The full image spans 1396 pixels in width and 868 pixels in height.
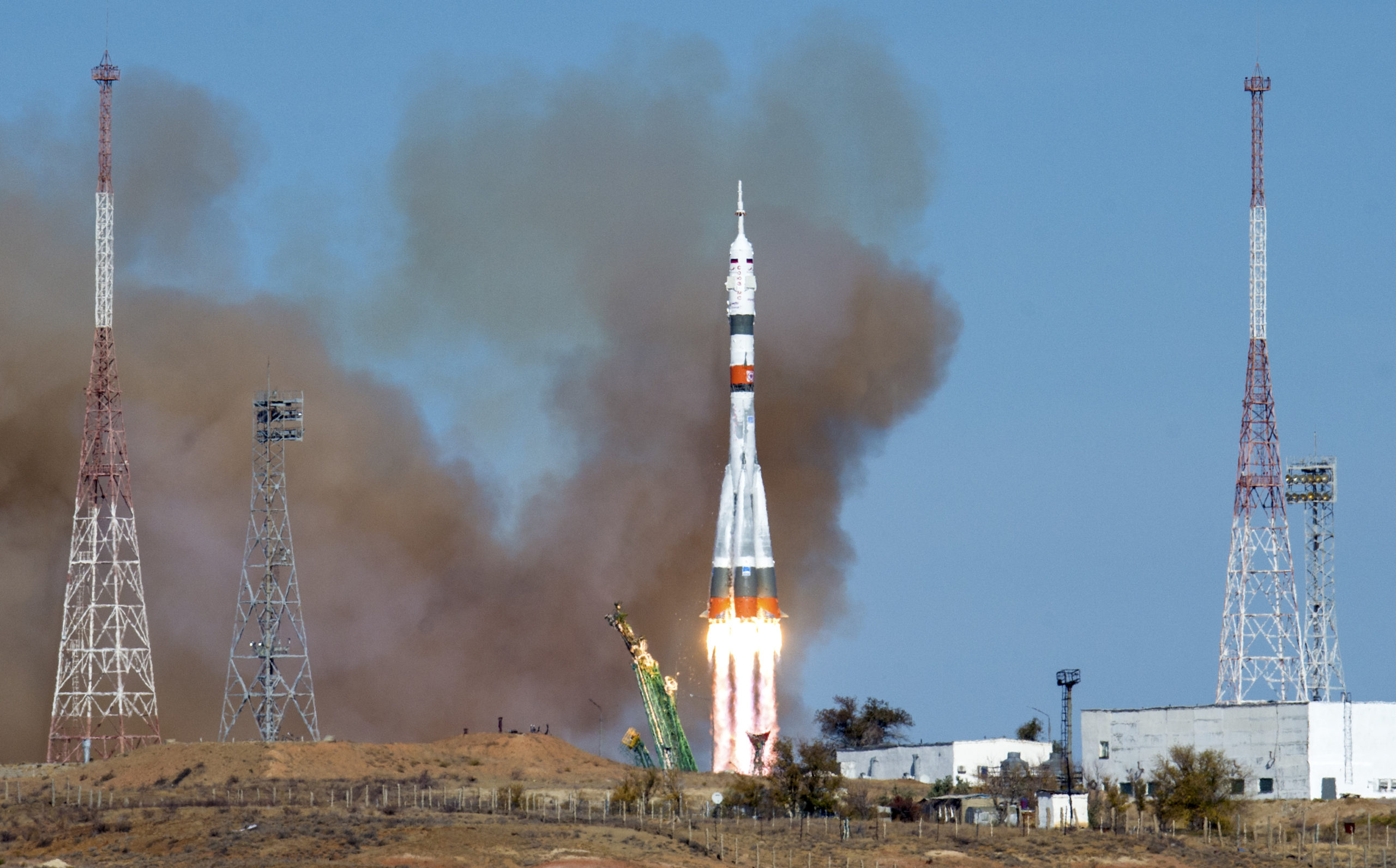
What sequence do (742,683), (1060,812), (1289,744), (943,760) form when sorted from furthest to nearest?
(943,760) < (742,683) < (1289,744) < (1060,812)

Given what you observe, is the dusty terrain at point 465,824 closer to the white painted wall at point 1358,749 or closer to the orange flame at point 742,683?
the white painted wall at point 1358,749

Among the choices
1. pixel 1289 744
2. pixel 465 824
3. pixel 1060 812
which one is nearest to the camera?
pixel 465 824

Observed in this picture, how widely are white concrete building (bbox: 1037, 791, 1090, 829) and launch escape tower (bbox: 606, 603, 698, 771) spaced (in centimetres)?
1878

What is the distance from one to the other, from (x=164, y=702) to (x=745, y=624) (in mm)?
30575

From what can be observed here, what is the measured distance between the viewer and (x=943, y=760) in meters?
118

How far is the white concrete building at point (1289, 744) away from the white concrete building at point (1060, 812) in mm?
10375

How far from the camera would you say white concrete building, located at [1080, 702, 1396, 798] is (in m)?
102

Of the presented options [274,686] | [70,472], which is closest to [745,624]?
[274,686]

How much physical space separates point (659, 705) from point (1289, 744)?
26349 mm

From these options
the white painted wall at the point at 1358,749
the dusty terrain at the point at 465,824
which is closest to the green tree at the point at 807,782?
the dusty terrain at the point at 465,824

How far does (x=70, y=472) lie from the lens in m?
123

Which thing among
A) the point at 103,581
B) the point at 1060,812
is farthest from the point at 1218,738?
the point at 103,581

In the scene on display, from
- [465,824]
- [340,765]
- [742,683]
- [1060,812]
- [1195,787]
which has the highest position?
[742,683]

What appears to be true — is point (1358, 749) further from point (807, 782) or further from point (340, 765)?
point (340, 765)
